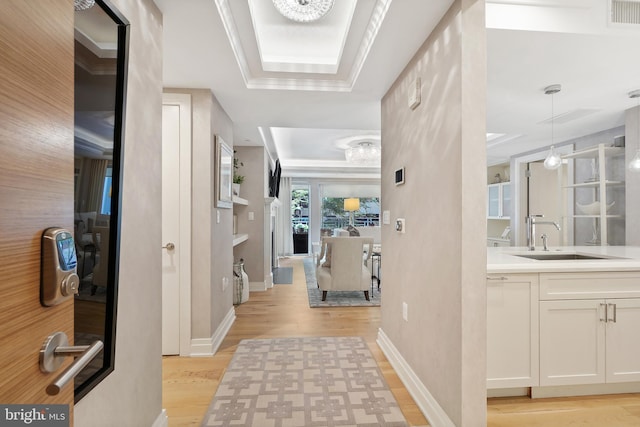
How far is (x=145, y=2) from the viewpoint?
1.46 metres

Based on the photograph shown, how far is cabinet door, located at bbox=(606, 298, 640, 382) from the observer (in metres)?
1.98

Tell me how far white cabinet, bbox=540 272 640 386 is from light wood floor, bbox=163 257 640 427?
0.15m

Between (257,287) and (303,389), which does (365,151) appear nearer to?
(257,287)

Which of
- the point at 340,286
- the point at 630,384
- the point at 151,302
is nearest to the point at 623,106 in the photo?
the point at 630,384

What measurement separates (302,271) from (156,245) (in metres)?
5.07

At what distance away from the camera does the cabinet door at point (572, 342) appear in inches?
76.5

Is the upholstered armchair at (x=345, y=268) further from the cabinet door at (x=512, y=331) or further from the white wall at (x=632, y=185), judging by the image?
the white wall at (x=632, y=185)

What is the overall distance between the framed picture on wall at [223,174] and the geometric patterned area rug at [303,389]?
1.39m

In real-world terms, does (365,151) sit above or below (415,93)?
above

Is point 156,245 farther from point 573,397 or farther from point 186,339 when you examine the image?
point 573,397

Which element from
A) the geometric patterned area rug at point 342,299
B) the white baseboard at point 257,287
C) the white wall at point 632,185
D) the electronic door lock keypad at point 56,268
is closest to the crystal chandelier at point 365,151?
the geometric patterned area rug at point 342,299

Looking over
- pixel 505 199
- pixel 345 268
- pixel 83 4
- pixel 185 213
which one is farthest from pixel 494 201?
pixel 83 4

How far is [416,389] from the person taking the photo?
1.98 meters

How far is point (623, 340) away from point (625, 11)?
2.07 metres
